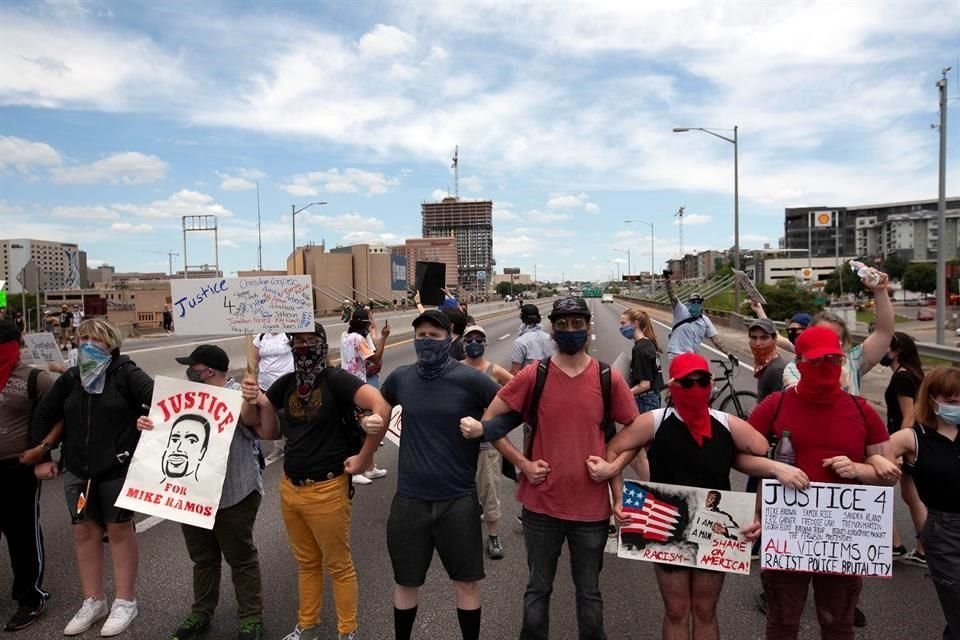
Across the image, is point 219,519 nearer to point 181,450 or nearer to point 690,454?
point 181,450

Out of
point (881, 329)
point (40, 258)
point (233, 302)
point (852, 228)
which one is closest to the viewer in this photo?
point (881, 329)

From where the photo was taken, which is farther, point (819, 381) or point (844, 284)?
point (844, 284)

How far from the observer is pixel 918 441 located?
3336 millimetres

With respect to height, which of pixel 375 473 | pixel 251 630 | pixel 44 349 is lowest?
pixel 375 473

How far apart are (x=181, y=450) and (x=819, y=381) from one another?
12.0ft

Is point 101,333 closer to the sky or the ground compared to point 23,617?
closer to the sky

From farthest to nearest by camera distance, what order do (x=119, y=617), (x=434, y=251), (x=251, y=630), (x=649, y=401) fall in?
(x=434, y=251) → (x=649, y=401) → (x=119, y=617) → (x=251, y=630)

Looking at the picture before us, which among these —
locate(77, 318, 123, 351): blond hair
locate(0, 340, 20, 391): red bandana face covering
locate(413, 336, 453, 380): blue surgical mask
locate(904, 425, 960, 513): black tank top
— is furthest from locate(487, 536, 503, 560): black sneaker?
locate(0, 340, 20, 391): red bandana face covering

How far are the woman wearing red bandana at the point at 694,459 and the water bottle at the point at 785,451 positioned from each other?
0.44 ft

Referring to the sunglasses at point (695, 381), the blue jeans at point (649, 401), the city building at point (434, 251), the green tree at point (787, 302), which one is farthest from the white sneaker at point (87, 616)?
the city building at point (434, 251)

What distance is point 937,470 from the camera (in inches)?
126

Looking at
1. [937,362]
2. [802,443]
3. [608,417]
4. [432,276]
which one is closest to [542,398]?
[608,417]

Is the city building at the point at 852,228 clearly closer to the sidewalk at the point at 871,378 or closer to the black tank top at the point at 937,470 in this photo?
the sidewalk at the point at 871,378

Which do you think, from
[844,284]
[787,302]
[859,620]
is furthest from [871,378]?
[844,284]
